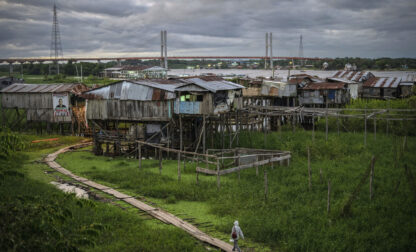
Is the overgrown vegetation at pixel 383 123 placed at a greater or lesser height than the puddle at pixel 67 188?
greater

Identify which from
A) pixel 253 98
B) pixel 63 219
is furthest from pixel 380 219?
pixel 253 98

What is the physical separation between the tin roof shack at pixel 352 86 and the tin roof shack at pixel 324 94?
3.07 feet

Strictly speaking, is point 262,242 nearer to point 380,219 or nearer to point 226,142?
point 380,219

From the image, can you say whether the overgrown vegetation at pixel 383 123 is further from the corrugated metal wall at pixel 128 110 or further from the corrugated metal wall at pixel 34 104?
the corrugated metal wall at pixel 34 104

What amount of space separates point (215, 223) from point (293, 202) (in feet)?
10.7

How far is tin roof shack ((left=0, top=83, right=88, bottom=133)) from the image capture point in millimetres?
34781

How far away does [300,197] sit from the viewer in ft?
50.6

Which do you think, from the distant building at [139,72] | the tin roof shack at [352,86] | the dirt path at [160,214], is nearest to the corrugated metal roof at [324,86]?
the tin roof shack at [352,86]

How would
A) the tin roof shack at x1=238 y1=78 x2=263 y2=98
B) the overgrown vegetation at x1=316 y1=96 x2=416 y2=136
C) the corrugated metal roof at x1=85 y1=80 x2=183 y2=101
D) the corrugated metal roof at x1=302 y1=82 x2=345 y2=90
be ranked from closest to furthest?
the corrugated metal roof at x1=85 y1=80 x2=183 y2=101 → the overgrown vegetation at x1=316 y1=96 x2=416 y2=136 → the corrugated metal roof at x1=302 y1=82 x2=345 y2=90 → the tin roof shack at x1=238 y1=78 x2=263 y2=98

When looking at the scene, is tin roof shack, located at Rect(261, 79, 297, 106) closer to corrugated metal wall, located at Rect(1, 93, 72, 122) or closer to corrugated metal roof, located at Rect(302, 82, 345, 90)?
corrugated metal roof, located at Rect(302, 82, 345, 90)

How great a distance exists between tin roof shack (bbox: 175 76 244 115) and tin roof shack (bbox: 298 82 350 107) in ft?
46.8

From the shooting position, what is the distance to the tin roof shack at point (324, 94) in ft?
124

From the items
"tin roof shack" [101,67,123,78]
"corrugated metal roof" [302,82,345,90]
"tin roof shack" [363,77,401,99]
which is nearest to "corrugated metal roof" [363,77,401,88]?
"tin roof shack" [363,77,401,99]

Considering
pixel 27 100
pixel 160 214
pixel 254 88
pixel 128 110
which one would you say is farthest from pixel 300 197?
pixel 27 100
